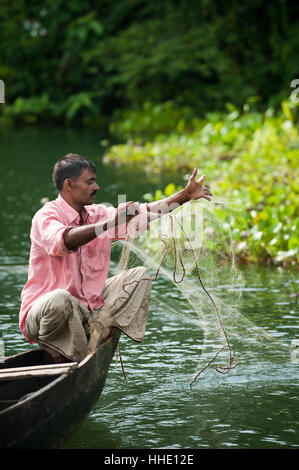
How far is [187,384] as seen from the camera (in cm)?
530

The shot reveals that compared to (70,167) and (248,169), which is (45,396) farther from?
(248,169)

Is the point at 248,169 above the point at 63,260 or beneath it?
above

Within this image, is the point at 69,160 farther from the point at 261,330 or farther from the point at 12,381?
the point at 261,330

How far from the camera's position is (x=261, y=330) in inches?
245

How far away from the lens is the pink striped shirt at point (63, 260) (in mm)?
4430

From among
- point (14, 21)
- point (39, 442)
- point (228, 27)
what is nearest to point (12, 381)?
point (39, 442)

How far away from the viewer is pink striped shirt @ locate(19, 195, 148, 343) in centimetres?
443

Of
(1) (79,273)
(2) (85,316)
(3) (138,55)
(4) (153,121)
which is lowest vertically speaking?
(2) (85,316)

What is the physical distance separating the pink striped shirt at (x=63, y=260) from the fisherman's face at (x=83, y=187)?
8 centimetres

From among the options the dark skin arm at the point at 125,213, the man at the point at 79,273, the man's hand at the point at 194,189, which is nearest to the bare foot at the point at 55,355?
the man at the point at 79,273

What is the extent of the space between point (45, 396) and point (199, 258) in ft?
→ 5.25

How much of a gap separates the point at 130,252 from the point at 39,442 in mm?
1459

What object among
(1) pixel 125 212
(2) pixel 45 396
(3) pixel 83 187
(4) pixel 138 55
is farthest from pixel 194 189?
(4) pixel 138 55

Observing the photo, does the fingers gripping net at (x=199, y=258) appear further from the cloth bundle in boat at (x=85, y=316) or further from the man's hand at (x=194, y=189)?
the man's hand at (x=194, y=189)
